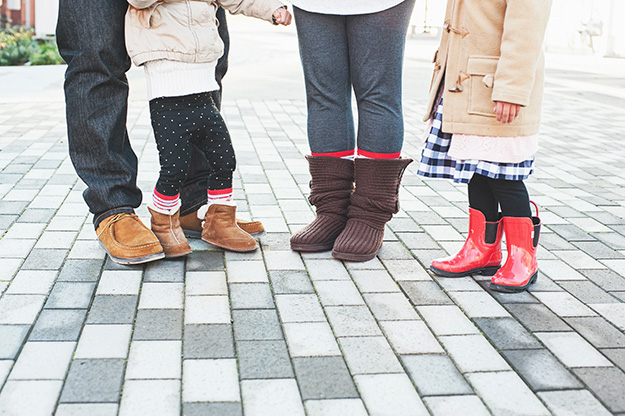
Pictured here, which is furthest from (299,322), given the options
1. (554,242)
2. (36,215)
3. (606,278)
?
(36,215)

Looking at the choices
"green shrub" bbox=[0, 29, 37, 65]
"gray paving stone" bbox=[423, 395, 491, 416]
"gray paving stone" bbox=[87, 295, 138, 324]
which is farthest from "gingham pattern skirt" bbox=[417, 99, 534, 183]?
"green shrub" bbox=[0, 29, 37, 65]

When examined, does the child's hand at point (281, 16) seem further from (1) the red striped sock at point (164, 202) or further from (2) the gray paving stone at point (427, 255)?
(2) the gray paving stone at point (427, 255)

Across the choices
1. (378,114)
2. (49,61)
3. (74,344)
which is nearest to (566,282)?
(378,114)

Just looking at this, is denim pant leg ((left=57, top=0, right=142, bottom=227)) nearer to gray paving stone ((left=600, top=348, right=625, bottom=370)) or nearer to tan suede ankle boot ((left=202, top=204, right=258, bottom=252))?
tan suede ankle boot ((left=202, top=204, right=258, bottom=252))

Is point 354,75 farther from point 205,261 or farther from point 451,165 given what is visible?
point 205,261

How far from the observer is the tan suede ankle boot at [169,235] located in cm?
282

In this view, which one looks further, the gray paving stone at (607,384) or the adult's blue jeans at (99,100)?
the adult's blue jeans at (99,100)

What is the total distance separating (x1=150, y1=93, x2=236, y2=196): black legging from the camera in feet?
8.91

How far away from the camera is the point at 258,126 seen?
5.85 metres

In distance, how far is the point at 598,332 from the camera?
236cm

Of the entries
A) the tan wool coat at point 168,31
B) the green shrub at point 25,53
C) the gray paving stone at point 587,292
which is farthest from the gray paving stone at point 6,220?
the green shrub at point 25,53

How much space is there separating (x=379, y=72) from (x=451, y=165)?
1.50 feet

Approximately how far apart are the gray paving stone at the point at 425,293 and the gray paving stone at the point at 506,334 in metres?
0.19

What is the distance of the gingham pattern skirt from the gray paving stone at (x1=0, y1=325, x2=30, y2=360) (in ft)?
4.87
